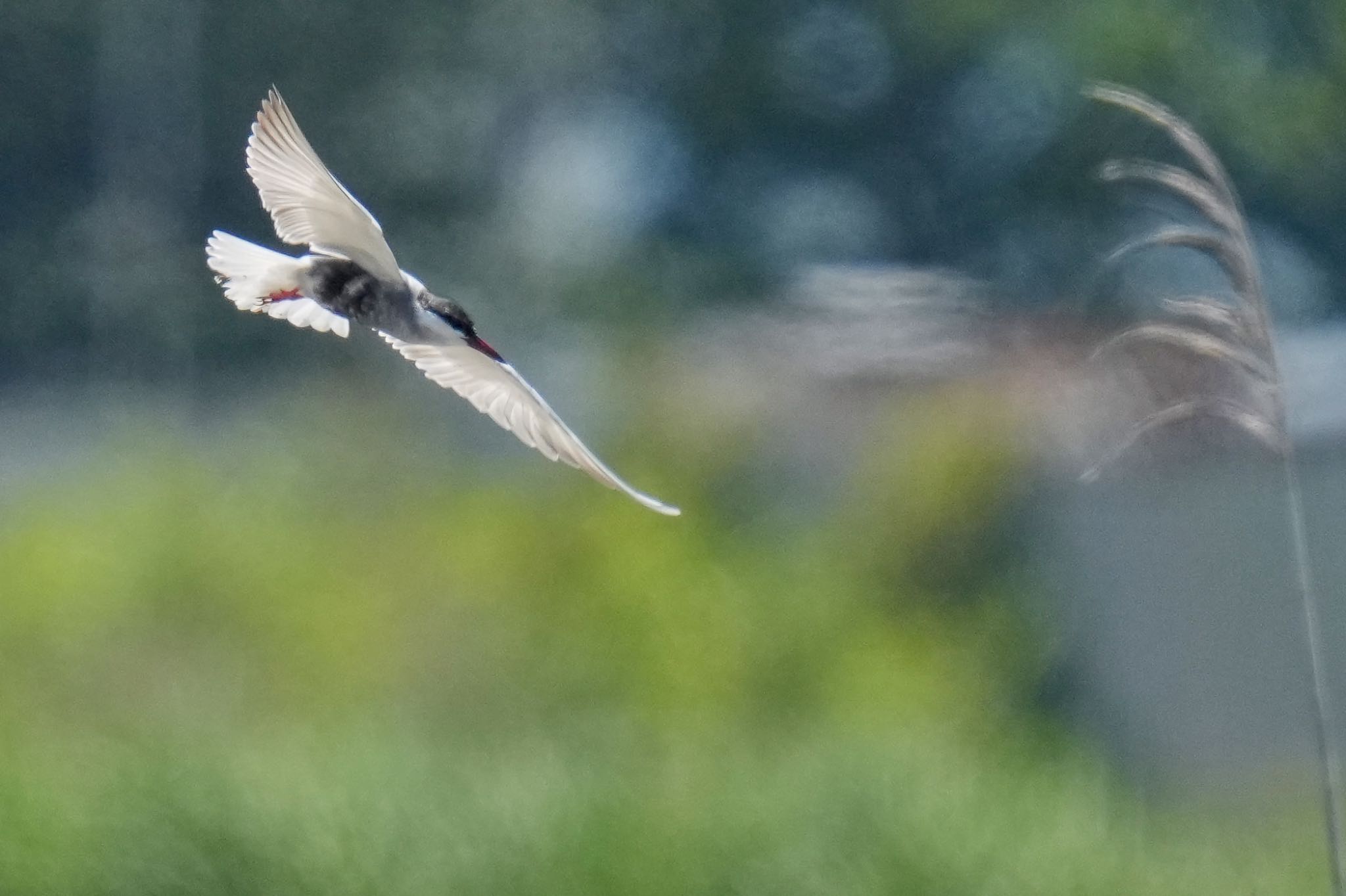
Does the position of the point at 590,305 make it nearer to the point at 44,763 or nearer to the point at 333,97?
the point at 333,97

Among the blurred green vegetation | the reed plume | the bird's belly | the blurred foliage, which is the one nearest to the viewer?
the bird's belly

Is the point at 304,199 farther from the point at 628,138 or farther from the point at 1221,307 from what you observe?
the point at 628,138

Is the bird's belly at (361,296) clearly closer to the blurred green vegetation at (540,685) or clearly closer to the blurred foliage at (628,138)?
the blurred green vegetation at (540,685)

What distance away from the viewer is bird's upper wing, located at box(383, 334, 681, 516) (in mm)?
2010

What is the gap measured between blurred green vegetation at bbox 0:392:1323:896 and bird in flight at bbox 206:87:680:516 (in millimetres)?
1791

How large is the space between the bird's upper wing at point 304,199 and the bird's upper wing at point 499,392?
0.37ft

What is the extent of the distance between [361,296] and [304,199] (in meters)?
0.10

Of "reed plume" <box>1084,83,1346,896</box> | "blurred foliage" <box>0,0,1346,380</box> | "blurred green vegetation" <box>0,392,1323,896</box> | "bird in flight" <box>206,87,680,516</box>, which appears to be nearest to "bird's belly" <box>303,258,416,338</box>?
"bird in flight" <box>206,87,680,516</box>

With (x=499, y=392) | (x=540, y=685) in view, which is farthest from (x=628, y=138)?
(x=499, y=392)

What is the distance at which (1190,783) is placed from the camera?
22.8 ft

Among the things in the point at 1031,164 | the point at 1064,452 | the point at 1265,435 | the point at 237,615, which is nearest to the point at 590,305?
the point at 1031,164

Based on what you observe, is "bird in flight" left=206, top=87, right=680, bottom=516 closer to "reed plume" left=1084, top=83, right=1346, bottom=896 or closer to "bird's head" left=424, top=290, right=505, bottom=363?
"bird's head" left=424, top=290, right=505, bottom=363

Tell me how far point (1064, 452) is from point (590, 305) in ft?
18.6

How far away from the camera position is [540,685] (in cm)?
574
